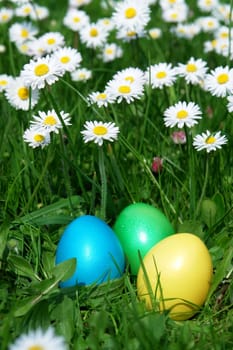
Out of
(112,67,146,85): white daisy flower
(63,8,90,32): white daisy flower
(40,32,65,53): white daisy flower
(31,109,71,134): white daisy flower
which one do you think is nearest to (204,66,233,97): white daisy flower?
(112,67,146,85): white daisy flower

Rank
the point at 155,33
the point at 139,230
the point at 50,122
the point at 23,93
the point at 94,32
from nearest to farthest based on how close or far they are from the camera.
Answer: the point at 139,230, the point at 50,122, the point at 23,93, the point at 94,32, the point at 155,33

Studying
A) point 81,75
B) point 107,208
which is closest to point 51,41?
point 81,75

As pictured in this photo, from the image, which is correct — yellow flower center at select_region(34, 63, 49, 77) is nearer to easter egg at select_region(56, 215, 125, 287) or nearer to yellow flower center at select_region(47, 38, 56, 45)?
easter egg at select_region(56, 215, 125, 287)

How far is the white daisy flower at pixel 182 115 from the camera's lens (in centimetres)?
218

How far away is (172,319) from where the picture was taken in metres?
1.83

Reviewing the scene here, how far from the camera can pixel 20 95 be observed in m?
2.48

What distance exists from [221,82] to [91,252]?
2.58 ft

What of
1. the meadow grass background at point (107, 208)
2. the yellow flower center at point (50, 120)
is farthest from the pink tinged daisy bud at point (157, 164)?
the yellow flower center at point (50, 120)

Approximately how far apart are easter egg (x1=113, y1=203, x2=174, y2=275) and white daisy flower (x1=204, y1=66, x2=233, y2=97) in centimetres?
51

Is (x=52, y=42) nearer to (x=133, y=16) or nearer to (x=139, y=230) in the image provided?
(x=133, y=16)

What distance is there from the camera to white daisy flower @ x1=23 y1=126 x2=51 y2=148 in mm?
2115

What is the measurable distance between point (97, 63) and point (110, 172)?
3.59 ft

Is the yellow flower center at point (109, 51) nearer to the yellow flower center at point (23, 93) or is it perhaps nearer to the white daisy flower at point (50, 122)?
the yellow flower center at point (23, 93)

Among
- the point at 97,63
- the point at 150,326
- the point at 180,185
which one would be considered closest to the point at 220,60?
the point at 97,63
